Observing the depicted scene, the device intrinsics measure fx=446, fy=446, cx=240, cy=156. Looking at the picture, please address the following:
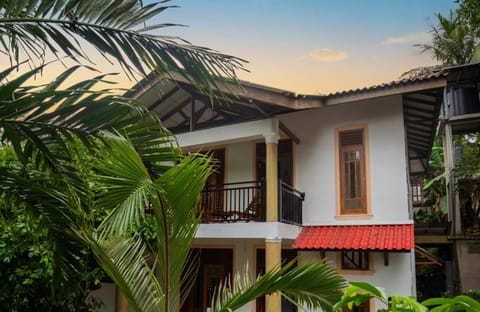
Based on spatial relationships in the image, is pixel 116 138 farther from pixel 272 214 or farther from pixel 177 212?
pixel 272 214

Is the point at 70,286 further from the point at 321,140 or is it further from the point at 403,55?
the point at 403,55

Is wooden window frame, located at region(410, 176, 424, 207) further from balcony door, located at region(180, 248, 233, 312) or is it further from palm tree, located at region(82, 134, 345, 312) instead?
palm tree, located at region(82, 134, 345, 312)

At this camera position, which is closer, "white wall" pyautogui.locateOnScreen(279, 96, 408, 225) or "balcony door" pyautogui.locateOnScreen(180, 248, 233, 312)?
"white wall" pyautogui.locateOnScreen(279, 96, 408, 225)

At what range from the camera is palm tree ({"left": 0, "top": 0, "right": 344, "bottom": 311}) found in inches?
107

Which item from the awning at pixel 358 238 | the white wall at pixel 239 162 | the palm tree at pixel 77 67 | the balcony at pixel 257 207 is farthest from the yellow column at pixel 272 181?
the palm tree at pixel 77 67

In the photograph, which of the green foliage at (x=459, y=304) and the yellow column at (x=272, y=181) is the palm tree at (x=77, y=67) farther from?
the yellow column at (x=272, y=181)

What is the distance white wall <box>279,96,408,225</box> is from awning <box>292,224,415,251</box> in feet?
0.62

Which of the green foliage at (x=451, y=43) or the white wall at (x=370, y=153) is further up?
the green foliage at (x=451, y=43)

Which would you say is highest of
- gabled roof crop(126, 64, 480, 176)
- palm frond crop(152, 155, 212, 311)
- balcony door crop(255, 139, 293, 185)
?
gabled roof crop(126, 64, 480, 176)

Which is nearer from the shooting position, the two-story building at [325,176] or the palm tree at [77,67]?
the palm tree at [77,67]

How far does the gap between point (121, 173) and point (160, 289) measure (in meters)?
0.96

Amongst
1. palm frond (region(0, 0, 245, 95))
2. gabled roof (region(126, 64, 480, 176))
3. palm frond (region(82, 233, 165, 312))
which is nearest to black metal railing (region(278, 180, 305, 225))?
gabled roof (region(126, 64, 480, 176))

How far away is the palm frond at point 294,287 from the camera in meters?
3.11

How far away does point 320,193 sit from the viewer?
10148 mm
